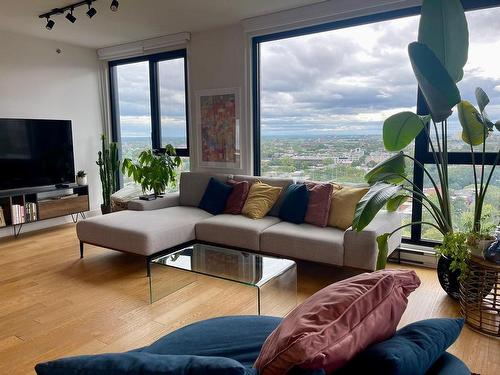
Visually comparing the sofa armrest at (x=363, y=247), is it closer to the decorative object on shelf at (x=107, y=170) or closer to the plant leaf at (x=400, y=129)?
the plant leaf at (x=400, y=129)

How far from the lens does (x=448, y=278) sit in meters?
2.71

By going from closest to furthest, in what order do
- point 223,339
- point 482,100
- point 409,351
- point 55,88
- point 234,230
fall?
point 409,351 < point 223,339 < point 482,100 < point 234,230 < point 55,88

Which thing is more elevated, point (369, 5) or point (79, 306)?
point (369, 5)

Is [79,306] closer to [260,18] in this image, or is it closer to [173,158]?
[173,158]

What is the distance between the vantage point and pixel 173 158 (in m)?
4.68

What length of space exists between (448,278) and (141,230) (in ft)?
8.21

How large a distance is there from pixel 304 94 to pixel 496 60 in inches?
69.9

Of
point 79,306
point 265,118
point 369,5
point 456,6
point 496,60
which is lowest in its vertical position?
point 79,306

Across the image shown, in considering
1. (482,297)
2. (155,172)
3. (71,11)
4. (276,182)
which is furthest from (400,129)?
(71,11)

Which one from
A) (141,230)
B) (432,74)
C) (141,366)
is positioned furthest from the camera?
(141,230)

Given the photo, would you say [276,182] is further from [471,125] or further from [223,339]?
[223,339]

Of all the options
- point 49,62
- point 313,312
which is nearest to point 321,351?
point 313,312

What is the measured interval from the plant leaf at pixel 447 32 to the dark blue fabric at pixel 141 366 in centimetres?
248

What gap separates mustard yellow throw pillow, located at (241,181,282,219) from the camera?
361cm
